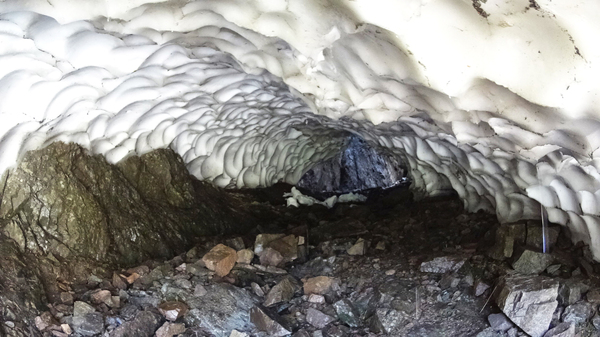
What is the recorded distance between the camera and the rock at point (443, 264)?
11.7 ft

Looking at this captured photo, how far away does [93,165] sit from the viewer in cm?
374

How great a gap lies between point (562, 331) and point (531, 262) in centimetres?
65

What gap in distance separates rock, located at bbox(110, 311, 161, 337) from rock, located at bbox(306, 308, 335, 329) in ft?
3.21

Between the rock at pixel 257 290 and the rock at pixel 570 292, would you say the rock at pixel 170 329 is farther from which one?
the rock at pixel 570 292

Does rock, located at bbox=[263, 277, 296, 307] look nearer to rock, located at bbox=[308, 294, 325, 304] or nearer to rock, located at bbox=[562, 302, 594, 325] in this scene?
rock, located at bbox=[308, 294, 325, 304]

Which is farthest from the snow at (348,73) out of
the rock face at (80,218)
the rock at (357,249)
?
the rock at (357,249)

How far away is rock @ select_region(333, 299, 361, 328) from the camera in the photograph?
10.7 feet

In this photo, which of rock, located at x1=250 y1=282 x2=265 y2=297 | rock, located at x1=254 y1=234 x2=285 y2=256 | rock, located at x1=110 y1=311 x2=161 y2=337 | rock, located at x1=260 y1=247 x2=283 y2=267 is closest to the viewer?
rock, located at x1=110 y1=311 x2=161 y2=337

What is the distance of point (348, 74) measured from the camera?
288 cm

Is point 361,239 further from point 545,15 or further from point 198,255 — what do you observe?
point 545,15

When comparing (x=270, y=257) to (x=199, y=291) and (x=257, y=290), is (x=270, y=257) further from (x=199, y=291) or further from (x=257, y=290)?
(x=199, y=291)

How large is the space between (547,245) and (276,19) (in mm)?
2380

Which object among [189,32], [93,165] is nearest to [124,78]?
[189,32]

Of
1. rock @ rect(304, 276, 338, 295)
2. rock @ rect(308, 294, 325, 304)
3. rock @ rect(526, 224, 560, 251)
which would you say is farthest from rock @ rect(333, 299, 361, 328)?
rock @ rect(526, 224, 560, 251)
